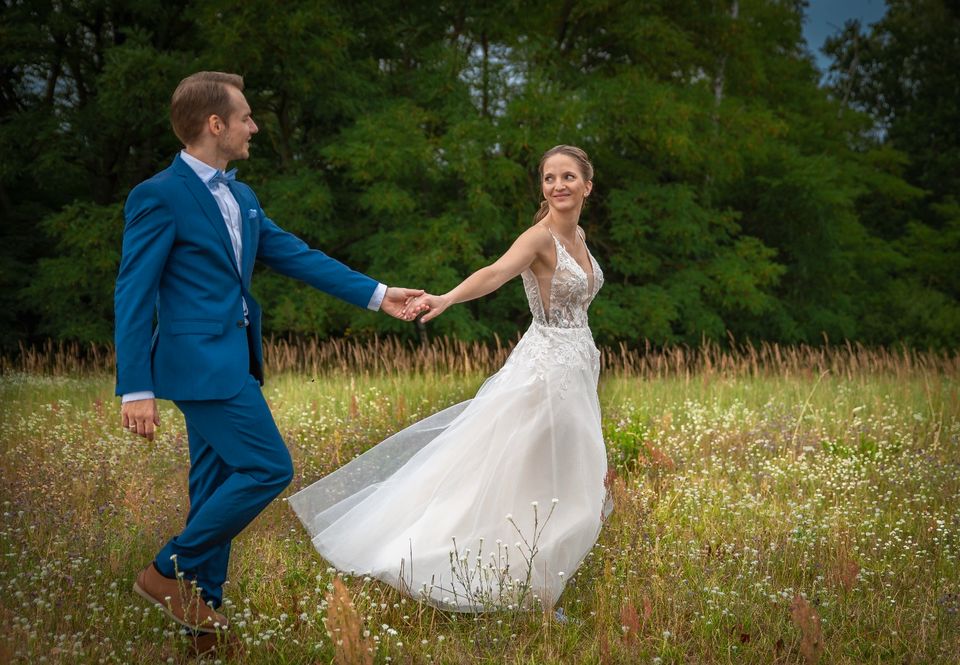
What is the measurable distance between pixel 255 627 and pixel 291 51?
43.6 ft

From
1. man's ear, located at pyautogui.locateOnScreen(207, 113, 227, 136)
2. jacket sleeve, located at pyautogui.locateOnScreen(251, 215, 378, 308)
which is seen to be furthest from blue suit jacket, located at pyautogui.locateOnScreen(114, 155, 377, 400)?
jacket sleeve, located at pyautogui.locateOnScreen(251, 215, 378, 308)

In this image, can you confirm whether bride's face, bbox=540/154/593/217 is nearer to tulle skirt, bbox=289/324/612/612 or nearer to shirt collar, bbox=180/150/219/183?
tulle skirt, bbox=289/324/612/612

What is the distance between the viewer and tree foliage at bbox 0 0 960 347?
14.9m

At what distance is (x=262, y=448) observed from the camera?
3359mm

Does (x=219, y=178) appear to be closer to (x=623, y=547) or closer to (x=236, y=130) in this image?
(x=236, y=130)

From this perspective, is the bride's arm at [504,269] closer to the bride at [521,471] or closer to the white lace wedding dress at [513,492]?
the bride at [521,471]

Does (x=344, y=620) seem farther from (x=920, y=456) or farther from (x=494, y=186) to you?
(x=494, y=186)

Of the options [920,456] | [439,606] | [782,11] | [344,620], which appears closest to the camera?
[344,620]

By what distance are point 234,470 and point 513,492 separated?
4.28 feet

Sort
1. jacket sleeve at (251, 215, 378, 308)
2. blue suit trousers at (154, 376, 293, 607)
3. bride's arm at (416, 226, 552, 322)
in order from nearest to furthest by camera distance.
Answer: blue suit trousers at (154, 376, 293, 607)
jacket sleeve at (251, 215, 378, 308)
bride's arm at (416, 226, 552, 322)

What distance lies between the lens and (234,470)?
137 inches

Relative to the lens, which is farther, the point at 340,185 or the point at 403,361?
the point at 340,185

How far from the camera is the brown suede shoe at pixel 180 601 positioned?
3396 millimetres

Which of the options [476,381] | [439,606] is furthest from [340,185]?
[439,606]
